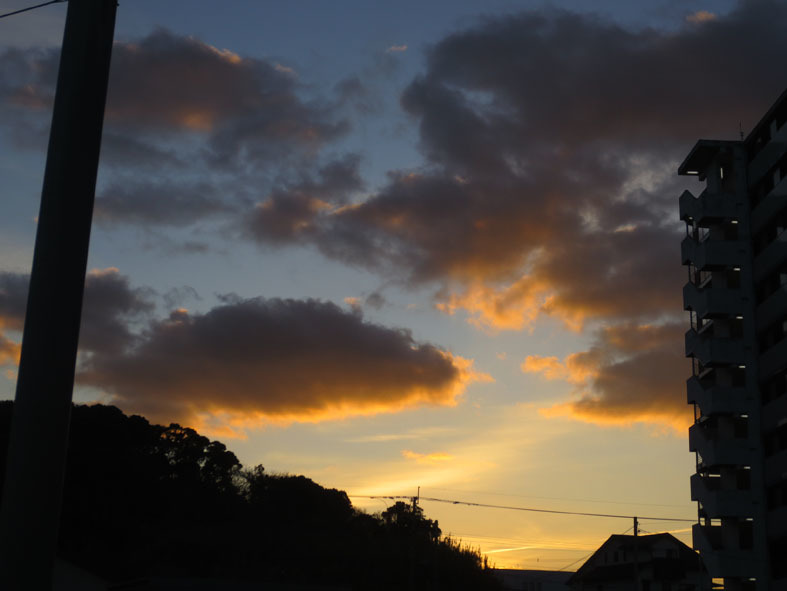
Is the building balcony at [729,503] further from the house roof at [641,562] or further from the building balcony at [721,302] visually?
the house roof at [641,562]

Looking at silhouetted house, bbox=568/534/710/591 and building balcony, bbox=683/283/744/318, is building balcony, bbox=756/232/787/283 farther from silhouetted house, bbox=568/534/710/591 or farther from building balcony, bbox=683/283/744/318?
silhouetted house, bbox=568/534/710/591

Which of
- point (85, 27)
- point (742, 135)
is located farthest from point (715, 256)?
point (85, 27)

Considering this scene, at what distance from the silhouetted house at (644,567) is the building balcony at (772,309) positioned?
4105cm

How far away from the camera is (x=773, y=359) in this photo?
6475 centimetres

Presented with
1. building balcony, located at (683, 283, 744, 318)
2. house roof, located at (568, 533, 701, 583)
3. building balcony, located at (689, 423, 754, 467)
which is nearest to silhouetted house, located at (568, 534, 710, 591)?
house roof, located at (568, 533, 701, 583)

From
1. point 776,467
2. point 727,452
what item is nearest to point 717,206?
point 727,452

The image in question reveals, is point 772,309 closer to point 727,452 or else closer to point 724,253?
point 724,253

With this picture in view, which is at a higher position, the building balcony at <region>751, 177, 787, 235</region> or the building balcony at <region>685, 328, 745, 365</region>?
the building balcony at <region>751, 177, 787, 235</region>

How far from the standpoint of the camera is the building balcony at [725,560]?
62.2 meters

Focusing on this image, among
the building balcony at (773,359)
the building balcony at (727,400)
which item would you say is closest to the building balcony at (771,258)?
the building balcony at (773,359)

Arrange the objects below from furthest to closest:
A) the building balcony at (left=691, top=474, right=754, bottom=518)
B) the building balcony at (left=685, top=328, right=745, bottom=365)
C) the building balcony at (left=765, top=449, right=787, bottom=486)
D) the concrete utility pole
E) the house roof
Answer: the house roof → the building balcony at (left=685, top=328, right=745, bottom=365) → the building balcony at (left=691, top=474, right=754, bottom=518) → the building balcony at (left=765, top=449, right=787, bottom=486) → the concrete utility pole

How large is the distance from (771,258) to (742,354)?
730 cm

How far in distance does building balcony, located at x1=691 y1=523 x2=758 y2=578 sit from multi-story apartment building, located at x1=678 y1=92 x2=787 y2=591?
0.22 ft

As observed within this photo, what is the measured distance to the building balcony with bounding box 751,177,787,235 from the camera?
2522 inches
